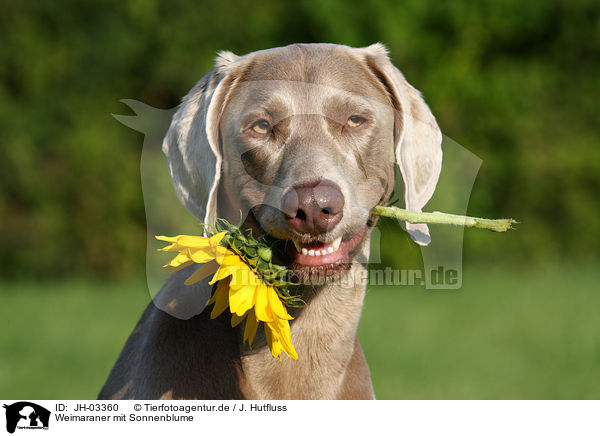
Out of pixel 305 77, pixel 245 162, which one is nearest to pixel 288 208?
pixel 245 162

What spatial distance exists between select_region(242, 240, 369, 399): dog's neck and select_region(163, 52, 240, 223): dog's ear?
0.47 metres

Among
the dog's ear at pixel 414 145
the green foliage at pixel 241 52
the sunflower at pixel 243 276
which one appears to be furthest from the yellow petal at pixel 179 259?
the green foliage at pixel 241 52

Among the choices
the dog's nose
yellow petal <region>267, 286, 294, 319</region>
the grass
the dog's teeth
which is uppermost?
the dog's nose

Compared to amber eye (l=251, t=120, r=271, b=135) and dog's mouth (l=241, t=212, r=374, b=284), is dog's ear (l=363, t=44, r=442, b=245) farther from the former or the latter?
amber eye (l=251, t=120, r=271, b=135)

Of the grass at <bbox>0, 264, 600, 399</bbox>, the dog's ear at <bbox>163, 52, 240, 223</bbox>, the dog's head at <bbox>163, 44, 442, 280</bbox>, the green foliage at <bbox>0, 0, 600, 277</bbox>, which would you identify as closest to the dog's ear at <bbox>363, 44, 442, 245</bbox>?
the dog's head at <bbox>163, 44, 442, 280</bbox>

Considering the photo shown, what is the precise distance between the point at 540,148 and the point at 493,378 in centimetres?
692

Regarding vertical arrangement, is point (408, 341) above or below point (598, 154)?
below

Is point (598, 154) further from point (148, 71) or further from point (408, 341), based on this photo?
point (148, 71)

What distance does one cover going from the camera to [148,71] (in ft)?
42.1

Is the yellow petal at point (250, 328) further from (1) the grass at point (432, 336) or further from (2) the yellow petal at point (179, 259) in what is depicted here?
(1) the grass at point (432, 336)

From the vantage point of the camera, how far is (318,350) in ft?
8.23

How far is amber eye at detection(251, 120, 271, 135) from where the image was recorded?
8.13ft

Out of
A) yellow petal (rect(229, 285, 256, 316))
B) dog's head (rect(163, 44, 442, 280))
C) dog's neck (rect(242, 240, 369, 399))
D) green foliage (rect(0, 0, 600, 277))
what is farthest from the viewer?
green foliage (rect(0, 0, 600, 277))
